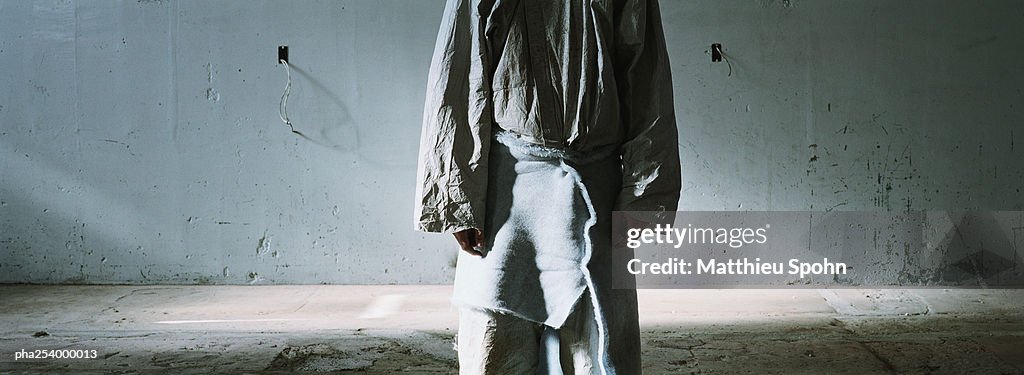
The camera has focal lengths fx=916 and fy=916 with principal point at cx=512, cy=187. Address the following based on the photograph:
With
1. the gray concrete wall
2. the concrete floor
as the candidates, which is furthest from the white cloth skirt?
the gray concrete wall

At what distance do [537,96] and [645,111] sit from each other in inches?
7.6

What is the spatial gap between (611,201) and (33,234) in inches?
149

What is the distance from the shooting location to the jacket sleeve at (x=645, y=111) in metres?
1.54

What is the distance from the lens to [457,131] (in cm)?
153

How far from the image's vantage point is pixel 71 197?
14.5 feet

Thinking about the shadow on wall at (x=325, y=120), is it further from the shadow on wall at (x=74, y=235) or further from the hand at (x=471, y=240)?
the hand at (x=471, y=240)

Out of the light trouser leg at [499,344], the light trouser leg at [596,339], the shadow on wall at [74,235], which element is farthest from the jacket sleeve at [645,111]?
the shadow on wall at [74,235]

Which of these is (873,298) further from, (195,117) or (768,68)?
(195,117)

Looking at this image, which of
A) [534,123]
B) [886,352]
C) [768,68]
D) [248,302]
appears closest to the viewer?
[534,123]

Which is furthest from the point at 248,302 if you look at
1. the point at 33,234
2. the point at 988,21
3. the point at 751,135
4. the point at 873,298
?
the point at 988,21

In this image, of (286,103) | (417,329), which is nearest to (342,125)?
(286,103)

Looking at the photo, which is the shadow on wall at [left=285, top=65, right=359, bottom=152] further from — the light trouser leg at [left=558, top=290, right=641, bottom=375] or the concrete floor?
the light trouser leg at [left=558, top=290, right=641, bottom=375]

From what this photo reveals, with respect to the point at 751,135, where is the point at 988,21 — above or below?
above

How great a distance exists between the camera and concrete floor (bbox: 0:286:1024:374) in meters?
2.91
